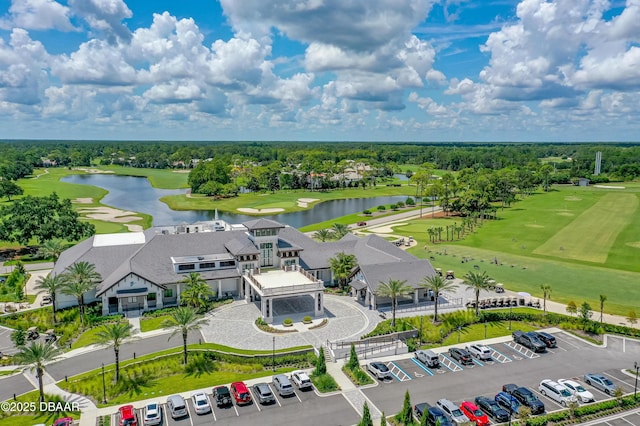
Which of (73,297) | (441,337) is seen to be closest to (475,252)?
(441,337)

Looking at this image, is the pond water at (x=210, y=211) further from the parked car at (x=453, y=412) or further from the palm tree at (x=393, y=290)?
the parked car at (x=453, y=412)

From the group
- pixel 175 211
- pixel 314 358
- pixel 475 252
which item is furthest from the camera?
pixel 175 211

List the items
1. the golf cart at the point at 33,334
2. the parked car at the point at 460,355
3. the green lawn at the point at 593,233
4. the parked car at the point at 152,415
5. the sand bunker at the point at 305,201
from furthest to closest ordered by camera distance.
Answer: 1. the sand bunker at the point at 305,201
2. the green lawn at the point at 593,233
3. the golf cart at the point at 33,334
4. the parked car at the point at 460,355
5. the parked car at the point at 152,415

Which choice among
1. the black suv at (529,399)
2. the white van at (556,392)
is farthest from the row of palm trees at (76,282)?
the white van at (556,392)

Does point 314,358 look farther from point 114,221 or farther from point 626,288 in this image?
point 114,221

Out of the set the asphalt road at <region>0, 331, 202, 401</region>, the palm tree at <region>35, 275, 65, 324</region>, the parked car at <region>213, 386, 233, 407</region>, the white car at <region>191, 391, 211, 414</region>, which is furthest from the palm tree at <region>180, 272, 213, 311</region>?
the white car at <region>191, 391, 211, 414</region>

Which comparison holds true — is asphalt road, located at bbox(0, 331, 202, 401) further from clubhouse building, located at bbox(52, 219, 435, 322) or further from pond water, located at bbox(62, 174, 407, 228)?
pond water, located at bbox(62, 174, 407, 228)
